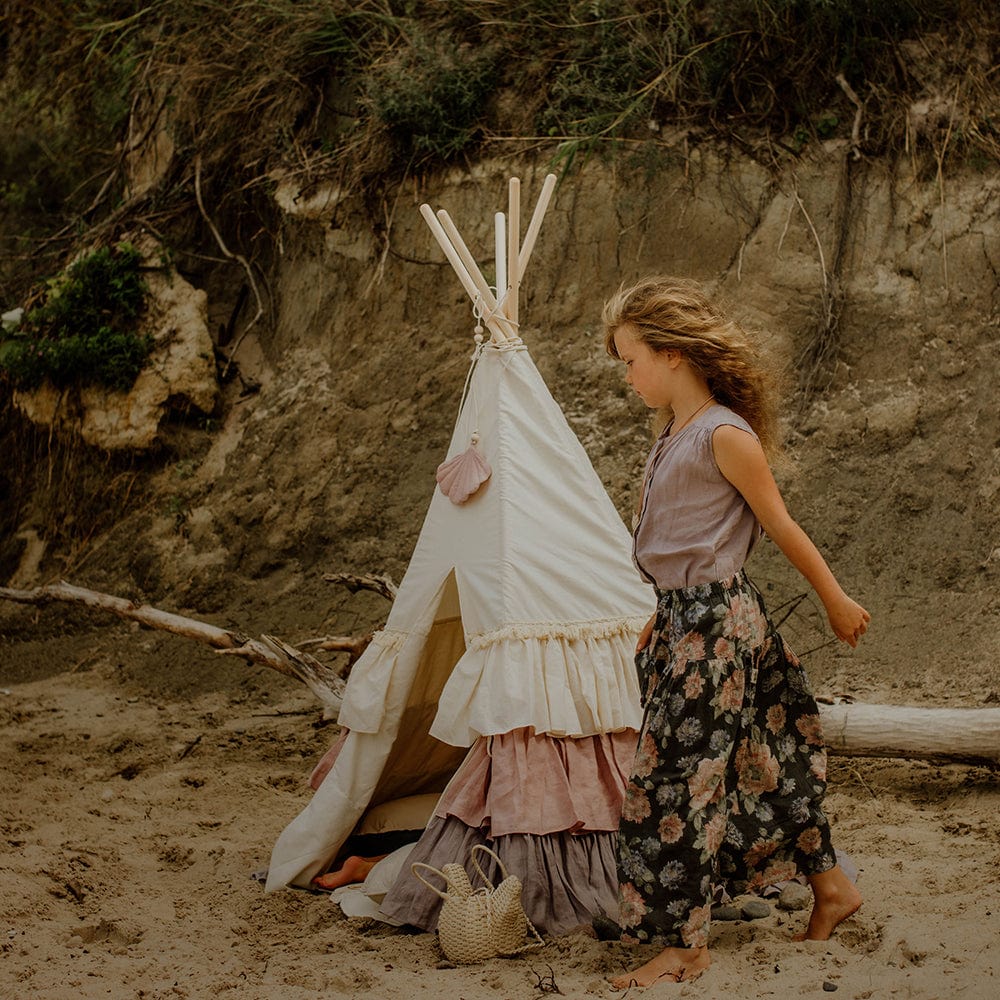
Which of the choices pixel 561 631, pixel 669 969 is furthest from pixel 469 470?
pixel 669 969

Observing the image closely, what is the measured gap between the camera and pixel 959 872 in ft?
9.57

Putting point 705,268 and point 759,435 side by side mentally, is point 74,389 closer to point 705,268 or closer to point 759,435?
point 705,268

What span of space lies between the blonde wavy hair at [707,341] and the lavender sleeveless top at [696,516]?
8 centimetres

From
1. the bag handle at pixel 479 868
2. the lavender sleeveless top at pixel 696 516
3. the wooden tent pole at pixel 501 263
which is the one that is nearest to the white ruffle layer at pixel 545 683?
the bag handle at pixel 479 868

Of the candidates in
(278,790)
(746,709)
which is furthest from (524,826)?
(278,790)

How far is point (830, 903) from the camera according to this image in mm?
2578

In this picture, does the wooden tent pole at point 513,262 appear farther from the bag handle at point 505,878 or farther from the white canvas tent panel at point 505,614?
the bag handle at point 505,878

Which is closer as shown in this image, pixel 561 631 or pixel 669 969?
pixel 669 969

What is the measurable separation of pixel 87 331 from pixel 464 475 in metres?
3.91

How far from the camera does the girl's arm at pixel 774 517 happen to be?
241 centimetres

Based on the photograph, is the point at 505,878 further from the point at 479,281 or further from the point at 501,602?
the point at 479,281

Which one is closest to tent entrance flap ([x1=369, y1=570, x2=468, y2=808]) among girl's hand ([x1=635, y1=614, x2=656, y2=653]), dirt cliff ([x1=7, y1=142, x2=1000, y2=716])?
girl's hand ([x1=635, y1=614, x2=656, y2=653])

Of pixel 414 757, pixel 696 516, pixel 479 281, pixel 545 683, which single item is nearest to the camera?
pixel 696 516

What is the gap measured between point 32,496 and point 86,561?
0.65 m
